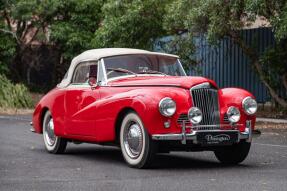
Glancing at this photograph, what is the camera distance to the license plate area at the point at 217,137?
9719 mm

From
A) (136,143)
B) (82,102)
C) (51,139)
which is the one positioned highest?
(82,102)

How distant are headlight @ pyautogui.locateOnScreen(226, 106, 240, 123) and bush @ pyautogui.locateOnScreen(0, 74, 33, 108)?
17.9m

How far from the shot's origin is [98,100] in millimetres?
10875

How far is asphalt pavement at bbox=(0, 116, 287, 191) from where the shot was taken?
848 centimetres

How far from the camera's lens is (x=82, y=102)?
1131 cm

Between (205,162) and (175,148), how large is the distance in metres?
1.02

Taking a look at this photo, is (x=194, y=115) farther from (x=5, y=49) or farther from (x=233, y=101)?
(x=5, y=49)

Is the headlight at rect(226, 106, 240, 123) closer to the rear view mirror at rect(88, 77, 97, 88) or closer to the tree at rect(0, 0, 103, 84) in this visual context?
the rear view mirror at rect(88, 77, 97, 88)

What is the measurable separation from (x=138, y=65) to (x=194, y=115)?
6.37 ft

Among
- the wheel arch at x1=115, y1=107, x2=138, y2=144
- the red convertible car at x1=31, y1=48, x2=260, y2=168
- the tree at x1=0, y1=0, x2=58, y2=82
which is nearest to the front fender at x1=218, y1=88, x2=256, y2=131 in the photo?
the red convertible car at x1=31, y1=48, x2=260, y2=168

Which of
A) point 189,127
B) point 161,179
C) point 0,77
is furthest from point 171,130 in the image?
point 0,77

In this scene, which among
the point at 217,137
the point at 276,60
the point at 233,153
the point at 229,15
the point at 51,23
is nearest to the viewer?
the point at 217,137

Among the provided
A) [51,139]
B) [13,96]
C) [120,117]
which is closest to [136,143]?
[120,117]

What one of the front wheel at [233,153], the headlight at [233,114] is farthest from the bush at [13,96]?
the headlight at [233,114]
